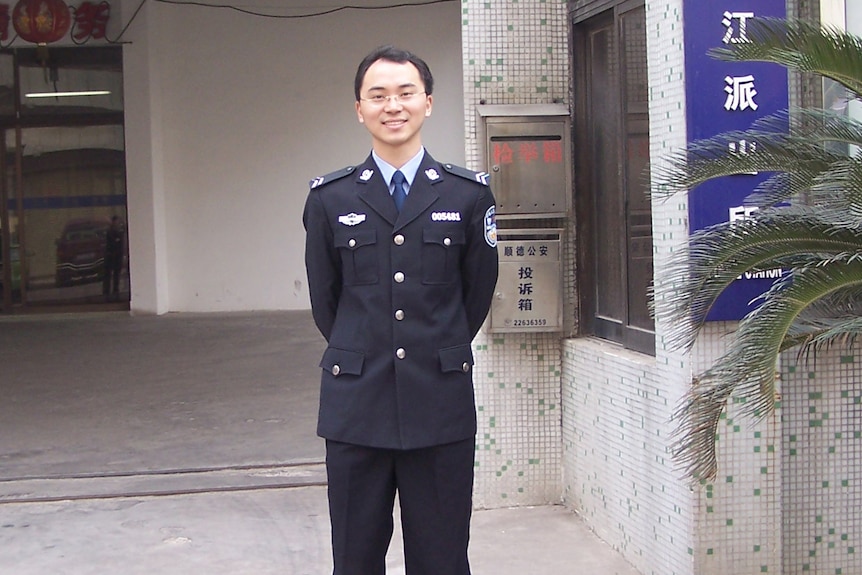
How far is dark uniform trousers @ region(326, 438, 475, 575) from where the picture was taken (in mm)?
3070

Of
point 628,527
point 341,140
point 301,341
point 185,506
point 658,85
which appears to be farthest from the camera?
point 341,140

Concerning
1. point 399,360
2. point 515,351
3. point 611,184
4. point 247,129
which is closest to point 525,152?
point 611,184

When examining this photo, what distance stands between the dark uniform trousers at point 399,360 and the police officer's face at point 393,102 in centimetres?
12

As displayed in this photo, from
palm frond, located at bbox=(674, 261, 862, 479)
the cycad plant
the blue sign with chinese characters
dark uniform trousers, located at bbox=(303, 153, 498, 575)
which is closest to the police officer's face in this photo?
dark uniform trousers, located at bbox=(303, 153, 498, 575)

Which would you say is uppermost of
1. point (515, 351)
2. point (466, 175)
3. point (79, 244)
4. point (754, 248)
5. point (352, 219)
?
point (79, 244)

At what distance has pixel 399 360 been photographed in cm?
300

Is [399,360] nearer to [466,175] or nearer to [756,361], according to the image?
[466,175]

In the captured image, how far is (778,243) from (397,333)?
42.7 inches

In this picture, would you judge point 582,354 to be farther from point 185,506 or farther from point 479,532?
point 185,506

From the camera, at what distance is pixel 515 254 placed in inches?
206

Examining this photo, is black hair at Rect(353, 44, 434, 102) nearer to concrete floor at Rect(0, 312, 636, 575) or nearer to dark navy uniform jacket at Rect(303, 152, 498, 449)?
dark navy uniform jacket at Rect(303, 152, 498, 449)

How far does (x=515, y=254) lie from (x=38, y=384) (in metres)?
5.76

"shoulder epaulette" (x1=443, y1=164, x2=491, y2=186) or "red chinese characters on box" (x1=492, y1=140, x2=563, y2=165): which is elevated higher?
"red chinese characters on box" (x1=492, y1=140, x2=563, y2=165)

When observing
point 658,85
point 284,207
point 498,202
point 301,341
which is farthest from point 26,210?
point 658,85
